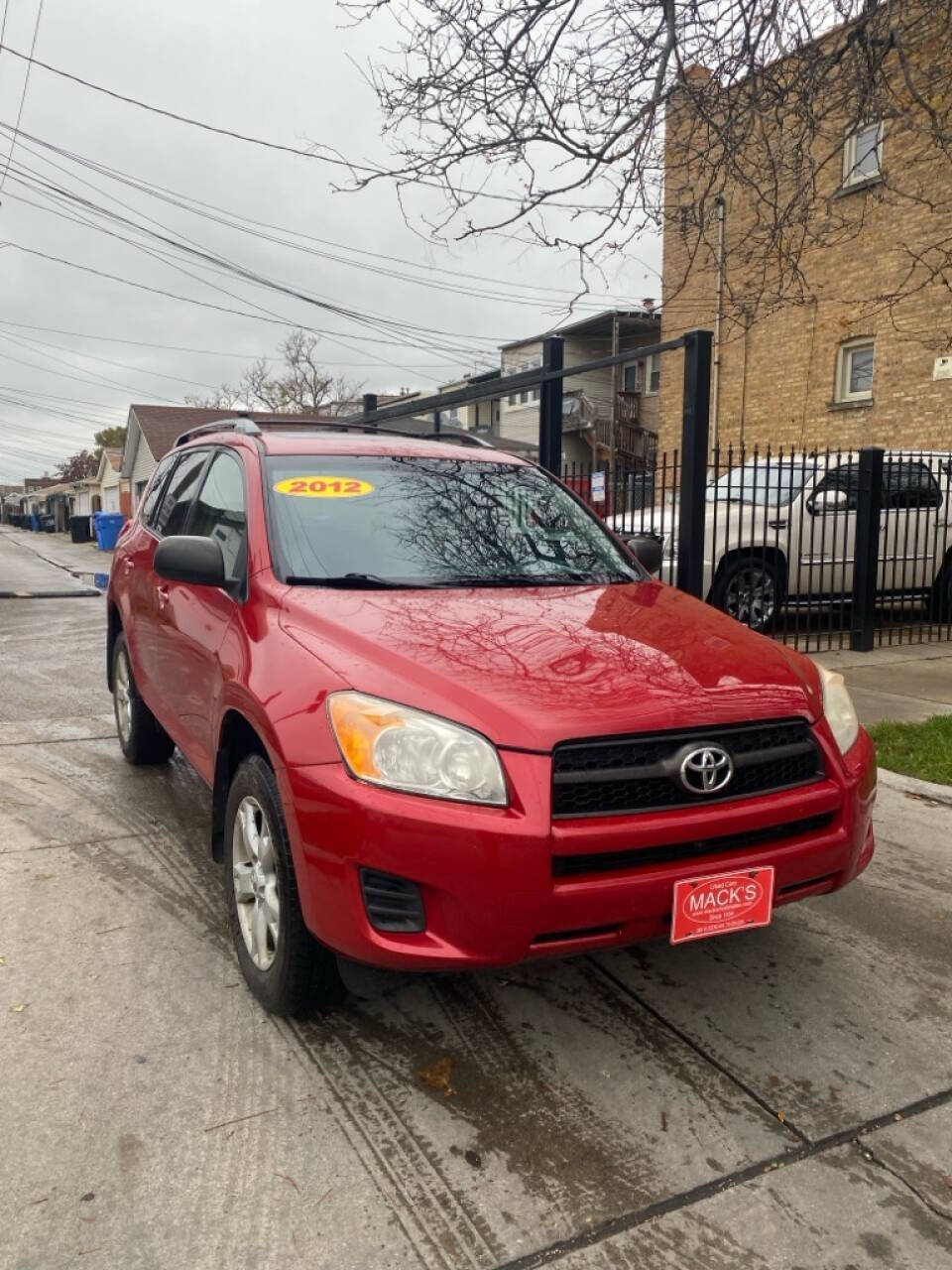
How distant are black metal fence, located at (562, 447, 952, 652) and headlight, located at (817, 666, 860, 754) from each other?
17.8ft

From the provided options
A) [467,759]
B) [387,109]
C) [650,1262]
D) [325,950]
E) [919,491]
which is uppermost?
[387,109]

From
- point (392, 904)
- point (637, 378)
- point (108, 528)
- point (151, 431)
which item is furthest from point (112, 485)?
point (392, 904)

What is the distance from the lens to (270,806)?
262cm

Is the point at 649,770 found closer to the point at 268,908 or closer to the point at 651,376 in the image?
the point at 268,908

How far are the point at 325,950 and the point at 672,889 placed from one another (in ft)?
3.25

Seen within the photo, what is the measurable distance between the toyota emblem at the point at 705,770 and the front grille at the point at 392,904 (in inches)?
28.9

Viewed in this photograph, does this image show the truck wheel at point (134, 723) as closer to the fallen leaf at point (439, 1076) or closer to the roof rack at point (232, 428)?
the roof rack at point (232, 428)

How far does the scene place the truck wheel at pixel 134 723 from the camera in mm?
5070

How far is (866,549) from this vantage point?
29.2 feet

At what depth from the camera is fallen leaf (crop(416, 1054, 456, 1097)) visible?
2.47 meters

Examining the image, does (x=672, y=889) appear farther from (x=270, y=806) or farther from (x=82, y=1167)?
(x=82, y=1167)

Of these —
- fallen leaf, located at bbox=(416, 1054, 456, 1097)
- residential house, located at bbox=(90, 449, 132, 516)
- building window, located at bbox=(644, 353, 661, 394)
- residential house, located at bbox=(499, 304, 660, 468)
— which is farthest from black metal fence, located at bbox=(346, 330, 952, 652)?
residential house, located at bbox=(90, 449, 132, 516)

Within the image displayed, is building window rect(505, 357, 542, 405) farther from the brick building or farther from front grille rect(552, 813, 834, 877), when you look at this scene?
front grille rect(552, 813, 834, 877)

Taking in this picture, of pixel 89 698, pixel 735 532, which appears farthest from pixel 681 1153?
pixel 735 532
